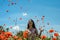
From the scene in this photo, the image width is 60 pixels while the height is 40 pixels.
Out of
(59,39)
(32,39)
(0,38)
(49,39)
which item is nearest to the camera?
(32,39)

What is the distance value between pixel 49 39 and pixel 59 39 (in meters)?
0.49

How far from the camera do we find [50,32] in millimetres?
4793

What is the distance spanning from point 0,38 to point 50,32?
130 centimetres

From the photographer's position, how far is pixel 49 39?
503cm

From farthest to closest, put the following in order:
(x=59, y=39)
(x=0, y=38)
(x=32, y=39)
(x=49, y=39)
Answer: (x=49, y=39) < (x=59, y=39) < (x=0, y=38) < (x=32, y=39)

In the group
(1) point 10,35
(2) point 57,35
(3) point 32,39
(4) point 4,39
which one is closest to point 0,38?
(4) point 4,39

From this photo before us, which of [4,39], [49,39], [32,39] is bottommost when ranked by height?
[49,39]

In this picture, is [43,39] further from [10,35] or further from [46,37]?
[10,35]

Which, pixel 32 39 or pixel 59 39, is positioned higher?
pixel 32 39

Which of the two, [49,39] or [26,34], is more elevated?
[26,34]

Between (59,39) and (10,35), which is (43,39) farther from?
(10,35)

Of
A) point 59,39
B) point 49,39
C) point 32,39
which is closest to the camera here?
point 32,39

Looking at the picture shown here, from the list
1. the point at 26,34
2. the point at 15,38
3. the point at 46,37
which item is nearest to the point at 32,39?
the point at 26,34

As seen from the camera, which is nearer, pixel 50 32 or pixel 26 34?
pixel 26 34
